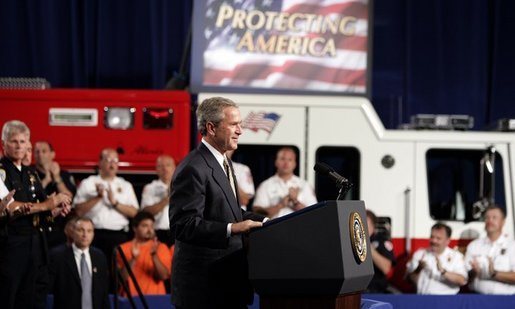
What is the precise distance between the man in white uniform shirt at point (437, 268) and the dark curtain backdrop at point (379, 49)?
394cm

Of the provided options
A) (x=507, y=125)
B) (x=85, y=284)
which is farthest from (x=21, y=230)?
(x=507, y=125)

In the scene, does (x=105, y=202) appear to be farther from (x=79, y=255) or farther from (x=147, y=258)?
(x=79, y=255)

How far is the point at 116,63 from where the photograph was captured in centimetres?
1368

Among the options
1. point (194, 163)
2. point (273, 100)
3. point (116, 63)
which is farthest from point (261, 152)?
point (194, 163)

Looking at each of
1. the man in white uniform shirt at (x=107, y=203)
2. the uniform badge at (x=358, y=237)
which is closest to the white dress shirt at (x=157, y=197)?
the man in white uniform shirt at (x=107, y=203)

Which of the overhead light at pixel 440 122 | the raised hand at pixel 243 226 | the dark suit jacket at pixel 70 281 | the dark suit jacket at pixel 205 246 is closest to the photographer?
the raised hand at pixel 243 226

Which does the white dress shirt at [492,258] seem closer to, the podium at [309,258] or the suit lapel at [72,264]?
the suit lapel at [72,264]

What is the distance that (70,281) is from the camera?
27.9 ft

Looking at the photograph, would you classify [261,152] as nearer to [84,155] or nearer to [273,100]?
[273,100]

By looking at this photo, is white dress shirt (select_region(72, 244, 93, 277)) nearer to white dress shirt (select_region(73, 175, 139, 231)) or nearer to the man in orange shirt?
the man in orange shirt

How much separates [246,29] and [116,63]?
4.00 m

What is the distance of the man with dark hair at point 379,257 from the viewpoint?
9.52 metres

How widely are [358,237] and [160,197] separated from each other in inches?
205

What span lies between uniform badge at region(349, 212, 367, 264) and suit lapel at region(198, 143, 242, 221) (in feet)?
2.09
